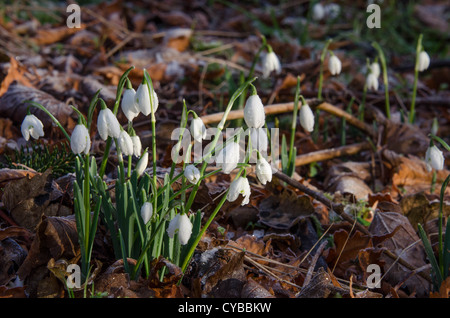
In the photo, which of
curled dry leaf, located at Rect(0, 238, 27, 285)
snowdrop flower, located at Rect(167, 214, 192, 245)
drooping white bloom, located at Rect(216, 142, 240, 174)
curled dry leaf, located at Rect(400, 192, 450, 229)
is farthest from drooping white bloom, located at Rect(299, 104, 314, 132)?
curled dry leaf, located at Rect(0, 238, 27, 285)

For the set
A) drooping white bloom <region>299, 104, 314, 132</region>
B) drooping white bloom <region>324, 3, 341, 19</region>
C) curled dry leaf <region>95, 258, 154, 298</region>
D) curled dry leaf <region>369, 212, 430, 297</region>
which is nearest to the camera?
curled dry leaf <region>95, 258, 154, 298</region>

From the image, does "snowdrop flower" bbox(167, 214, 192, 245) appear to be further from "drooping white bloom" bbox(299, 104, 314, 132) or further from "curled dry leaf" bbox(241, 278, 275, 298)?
"drooping white bloom" bbox(299, 104, 314, 132)

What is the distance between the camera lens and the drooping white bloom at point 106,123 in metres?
1.26


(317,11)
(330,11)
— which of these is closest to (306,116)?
(317,11)

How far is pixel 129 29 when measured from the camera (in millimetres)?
4238

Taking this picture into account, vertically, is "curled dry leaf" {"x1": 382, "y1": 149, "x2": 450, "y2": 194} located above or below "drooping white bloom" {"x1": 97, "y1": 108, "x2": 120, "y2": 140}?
below

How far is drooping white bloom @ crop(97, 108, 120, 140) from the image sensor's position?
1.26 meters

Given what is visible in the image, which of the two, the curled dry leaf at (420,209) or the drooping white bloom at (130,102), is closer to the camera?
the drooping white bloom at (130,102)

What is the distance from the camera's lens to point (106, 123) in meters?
1.26

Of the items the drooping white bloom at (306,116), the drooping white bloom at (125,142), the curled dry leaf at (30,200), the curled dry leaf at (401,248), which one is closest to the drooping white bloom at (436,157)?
the curled dry leaf at (401,248)

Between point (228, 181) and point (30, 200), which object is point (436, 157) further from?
point (30, 200)

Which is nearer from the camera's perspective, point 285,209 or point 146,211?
point 146,211

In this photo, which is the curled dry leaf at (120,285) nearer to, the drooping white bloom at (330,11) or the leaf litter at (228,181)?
the leaf litter at (228,181)

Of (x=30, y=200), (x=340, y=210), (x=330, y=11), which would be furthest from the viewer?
(x=330, y=11)
